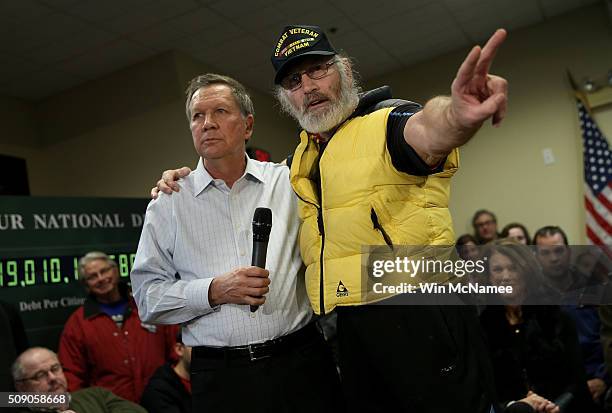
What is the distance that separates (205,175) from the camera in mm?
1627

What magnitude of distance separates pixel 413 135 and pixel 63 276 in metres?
3.29

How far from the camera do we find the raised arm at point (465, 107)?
91 cm

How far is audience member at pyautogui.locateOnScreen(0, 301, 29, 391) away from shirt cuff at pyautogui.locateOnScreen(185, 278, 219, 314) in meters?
1.35

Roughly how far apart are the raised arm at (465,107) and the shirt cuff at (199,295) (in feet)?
2.17

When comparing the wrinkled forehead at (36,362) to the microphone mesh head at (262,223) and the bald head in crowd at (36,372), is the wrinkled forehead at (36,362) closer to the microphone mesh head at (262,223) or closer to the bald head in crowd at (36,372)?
the bald head in crowd at (36,372)

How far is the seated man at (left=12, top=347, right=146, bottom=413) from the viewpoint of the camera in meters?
2.59

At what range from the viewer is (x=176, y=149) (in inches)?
197

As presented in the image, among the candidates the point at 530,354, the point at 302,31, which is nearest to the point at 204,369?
the point at 302,31

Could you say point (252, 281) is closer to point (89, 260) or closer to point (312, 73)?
point (312, 73)

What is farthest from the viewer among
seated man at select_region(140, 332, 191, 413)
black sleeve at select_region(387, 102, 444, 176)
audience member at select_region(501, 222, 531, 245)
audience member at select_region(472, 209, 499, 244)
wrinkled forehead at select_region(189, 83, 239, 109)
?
audience member at select_region(472, 209, 499, 244)

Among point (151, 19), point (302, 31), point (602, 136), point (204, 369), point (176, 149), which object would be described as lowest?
point (204, 369)

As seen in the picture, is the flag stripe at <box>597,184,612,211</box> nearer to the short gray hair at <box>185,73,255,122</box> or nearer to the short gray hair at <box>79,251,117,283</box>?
the short gray hair at <box>79,251,117,283</box>

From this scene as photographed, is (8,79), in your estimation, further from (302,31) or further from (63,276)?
(302,31)

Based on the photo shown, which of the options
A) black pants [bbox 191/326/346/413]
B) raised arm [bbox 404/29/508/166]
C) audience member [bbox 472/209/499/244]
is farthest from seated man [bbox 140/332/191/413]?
audience member [bbox 472/209/499/244]
